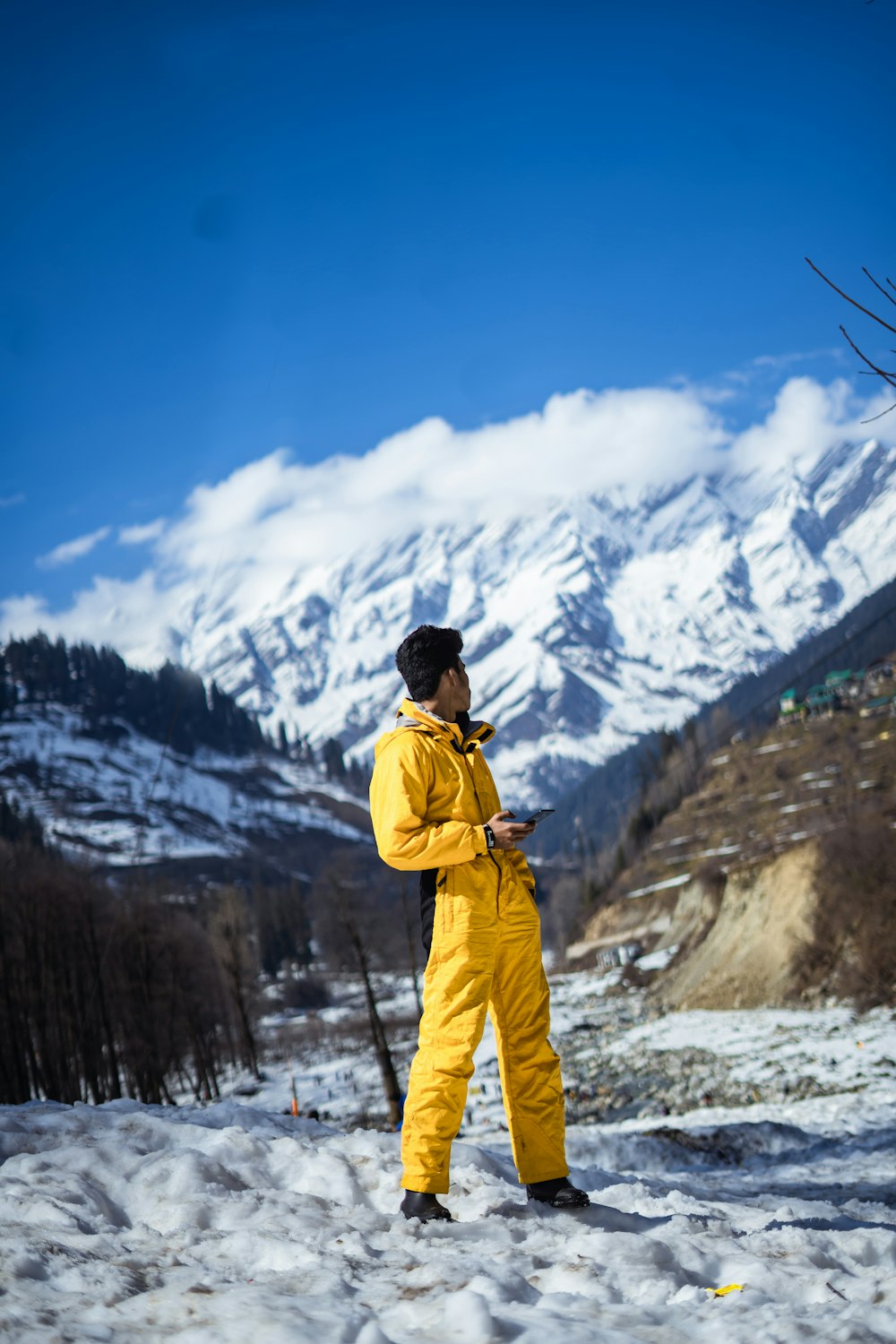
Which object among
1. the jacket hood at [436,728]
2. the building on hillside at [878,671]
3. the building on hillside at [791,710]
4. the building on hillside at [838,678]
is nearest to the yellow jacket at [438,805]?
the jacket hood at [436,728]

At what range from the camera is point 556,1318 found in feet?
11.9

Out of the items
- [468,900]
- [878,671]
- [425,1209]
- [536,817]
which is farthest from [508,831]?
[878,671]

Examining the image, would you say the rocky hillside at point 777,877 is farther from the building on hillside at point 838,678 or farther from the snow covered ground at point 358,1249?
the snow covered ground at point 358,1249

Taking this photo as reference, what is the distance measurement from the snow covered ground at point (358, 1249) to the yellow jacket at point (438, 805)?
1628 mm

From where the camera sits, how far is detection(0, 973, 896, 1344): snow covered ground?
355 cm

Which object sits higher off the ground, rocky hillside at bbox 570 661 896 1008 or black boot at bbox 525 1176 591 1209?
black boot at bbox 525 1176 591 1209

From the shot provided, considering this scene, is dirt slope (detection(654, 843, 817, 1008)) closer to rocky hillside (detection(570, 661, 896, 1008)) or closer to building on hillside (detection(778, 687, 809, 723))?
rocky hillside (detection(570, 661, 896, 1008))

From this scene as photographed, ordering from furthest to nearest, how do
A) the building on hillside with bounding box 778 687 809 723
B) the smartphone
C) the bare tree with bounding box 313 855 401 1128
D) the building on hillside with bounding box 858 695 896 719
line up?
the building on hillside with bounding box 778 687 809 723, the building on hillside with bounding box 858 695 896 719, the bare tree with bounding box 313 855 401 1128, the smartphone

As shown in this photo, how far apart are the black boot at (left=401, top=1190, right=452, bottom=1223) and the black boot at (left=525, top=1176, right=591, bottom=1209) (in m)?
0.51

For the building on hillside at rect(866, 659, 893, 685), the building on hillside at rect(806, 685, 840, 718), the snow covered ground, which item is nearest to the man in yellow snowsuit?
the snow covered ground

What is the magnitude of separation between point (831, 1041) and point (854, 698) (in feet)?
428

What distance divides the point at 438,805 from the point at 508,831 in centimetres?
45

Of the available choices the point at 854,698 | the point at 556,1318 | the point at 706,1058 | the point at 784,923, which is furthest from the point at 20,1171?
the point at 854,698

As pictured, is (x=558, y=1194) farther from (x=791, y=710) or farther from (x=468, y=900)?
(x=791, y=710)
